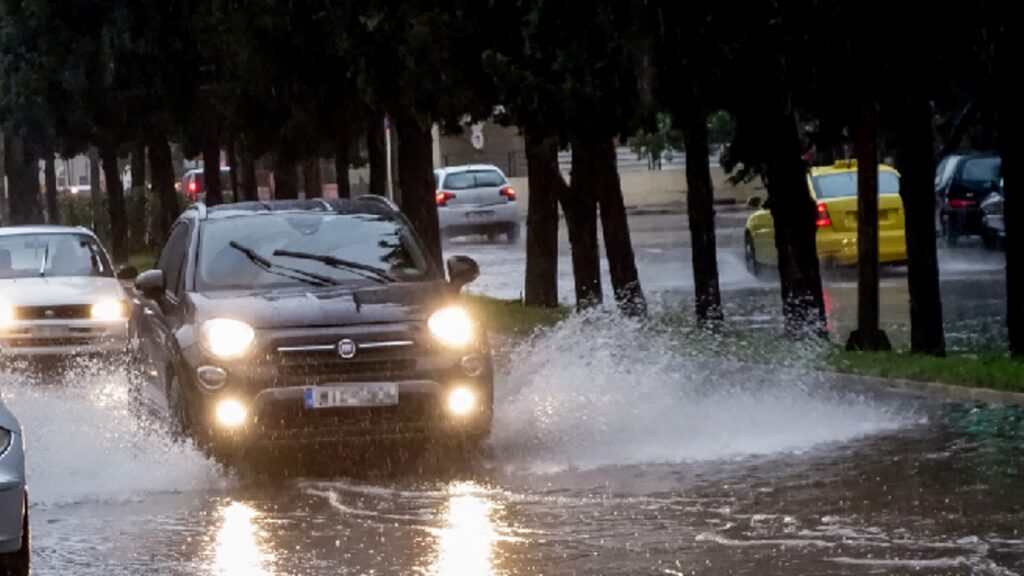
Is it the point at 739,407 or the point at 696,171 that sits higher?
the point at 696,171

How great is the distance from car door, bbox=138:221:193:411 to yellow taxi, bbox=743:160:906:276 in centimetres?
1672

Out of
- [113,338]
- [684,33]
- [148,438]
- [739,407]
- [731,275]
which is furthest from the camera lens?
[731,275]

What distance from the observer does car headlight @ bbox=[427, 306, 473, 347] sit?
13367 mm

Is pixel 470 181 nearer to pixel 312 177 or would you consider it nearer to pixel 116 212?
pixel 312 177

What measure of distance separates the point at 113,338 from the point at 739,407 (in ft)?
25.1

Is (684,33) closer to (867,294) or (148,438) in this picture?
(867,294)

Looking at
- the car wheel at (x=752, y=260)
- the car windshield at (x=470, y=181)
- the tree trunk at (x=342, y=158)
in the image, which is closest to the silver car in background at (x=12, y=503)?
the tree trunk at (x=342, y=158)

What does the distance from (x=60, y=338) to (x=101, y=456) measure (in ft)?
24.3

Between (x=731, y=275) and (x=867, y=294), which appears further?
(x=731, y=275)

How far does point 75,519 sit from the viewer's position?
38.8ft

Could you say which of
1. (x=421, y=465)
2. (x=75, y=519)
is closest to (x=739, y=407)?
(x=421, y=465)

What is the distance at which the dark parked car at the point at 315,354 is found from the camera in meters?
13.0

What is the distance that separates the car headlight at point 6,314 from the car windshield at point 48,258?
1.26 m

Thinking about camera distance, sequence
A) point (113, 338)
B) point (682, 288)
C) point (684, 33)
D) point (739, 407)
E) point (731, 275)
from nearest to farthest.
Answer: point (739, 407), point (684, 33), point (113, 338), point (682, 288), point (731, 275)
